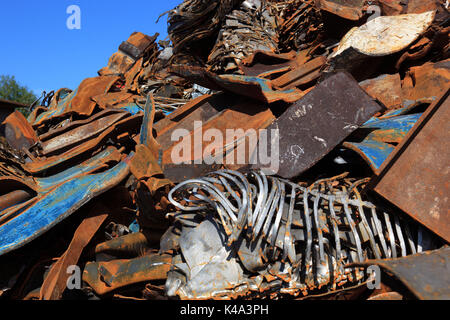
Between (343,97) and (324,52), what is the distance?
5.10 feet

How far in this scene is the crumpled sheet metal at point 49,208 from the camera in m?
1.92

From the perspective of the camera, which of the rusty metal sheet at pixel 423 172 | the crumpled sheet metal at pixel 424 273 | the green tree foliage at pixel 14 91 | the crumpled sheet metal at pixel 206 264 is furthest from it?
the green tree foliage at pixel 14 91

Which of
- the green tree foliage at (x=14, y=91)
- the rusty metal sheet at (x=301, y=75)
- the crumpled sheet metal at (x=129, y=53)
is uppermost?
the green tree foliage at (x=14, y=91)

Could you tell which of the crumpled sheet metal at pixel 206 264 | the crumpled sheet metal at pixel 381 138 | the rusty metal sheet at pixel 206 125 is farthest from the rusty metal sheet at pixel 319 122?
the crumpled sheet metal at pixel 206 264

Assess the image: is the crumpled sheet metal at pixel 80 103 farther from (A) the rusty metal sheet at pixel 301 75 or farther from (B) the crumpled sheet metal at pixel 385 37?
(B) the crumpled sheet metal at pixel 385 37

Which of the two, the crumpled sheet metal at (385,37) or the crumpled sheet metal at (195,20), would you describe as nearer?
the crumpled sheet metal at (385,37)

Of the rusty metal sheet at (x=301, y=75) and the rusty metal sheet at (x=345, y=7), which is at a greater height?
the rusty metal sheet at (x=345, y=7)

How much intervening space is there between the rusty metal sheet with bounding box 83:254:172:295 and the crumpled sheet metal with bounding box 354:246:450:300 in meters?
0.96

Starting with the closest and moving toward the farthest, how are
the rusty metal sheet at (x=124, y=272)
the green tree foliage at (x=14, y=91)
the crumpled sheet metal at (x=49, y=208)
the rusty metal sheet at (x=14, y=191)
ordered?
the rusty metal sheet at (x=124, y=272) → the crumpled sheet metal at (x=49, y=208) → the rusty metal sheet at (x=14, y=191) → the green tree foliage at (x=14, y=91)

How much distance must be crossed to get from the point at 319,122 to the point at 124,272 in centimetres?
145

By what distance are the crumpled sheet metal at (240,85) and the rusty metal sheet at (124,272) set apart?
128 cm

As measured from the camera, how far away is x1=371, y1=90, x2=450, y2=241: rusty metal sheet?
150 centimetres
